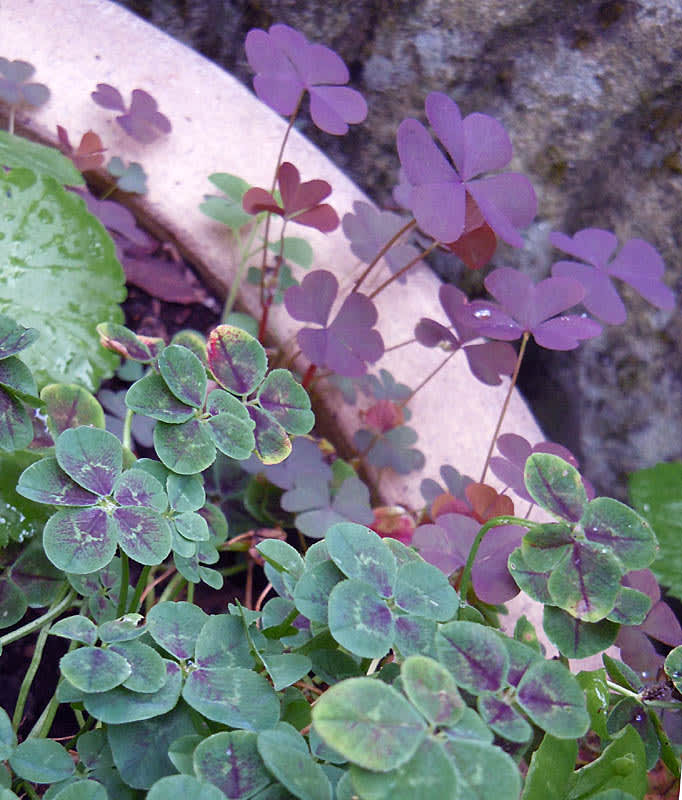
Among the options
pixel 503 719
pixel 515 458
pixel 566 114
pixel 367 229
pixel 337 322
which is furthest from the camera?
pixel 566 114

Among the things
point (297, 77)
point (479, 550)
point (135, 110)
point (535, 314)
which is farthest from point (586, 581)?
point (135, 110)

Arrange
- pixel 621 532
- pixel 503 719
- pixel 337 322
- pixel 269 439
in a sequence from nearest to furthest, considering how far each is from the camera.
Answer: pixel 503 719
pixel 621 532
pixel 269 439
pixel 337 322

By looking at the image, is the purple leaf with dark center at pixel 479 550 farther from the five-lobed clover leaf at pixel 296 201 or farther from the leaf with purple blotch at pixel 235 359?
the five-lobed clover leaf at pixel 296 201

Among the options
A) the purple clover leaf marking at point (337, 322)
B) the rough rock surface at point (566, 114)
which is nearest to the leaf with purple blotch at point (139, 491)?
the purple clover leaf marking at point (337, 322)

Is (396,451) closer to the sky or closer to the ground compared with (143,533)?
closer to the ground

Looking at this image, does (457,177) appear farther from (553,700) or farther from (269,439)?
(553,700)

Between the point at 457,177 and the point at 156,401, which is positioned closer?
the point at 156,401

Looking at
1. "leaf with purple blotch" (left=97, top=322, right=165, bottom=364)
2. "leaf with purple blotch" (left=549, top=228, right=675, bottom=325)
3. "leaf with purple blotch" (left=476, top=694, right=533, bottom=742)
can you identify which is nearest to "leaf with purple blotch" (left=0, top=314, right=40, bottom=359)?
"leaf with purple blotch" (left=97, top=322, right=165, bottom=364)

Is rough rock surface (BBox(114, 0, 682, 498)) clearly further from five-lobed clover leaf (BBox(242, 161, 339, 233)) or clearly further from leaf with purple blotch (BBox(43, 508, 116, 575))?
leaf with purple blotch (BBox(43, 508, 116, 575))
